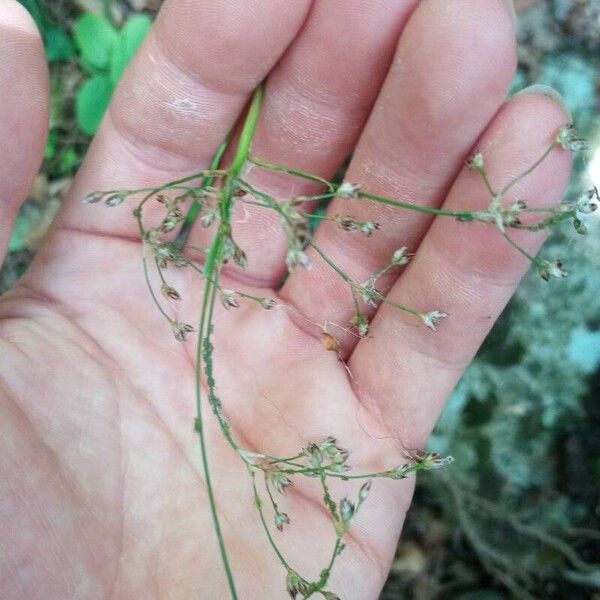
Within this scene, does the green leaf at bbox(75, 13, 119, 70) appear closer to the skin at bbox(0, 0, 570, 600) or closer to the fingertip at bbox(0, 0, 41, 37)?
the skin at bbox(0, 0, 570, 600)

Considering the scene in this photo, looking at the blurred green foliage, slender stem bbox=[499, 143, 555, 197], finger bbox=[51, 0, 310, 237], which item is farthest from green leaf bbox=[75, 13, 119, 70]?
Result: slender stem bbox=[499, 143, 555, 197]

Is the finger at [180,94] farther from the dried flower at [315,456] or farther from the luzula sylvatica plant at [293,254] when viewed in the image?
the dried flower at [315,456]

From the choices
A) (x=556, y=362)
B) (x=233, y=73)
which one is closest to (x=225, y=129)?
(x=233, y=73)

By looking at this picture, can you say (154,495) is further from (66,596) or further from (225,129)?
(225,129)

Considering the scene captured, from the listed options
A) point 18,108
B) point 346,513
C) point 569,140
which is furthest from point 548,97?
point 18,108

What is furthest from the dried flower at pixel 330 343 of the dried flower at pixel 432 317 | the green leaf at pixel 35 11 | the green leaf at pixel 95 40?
the green leaf at pixel 35 11

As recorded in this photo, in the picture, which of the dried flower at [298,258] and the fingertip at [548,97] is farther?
the fingertip at [548,97]

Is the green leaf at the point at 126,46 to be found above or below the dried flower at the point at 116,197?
above
